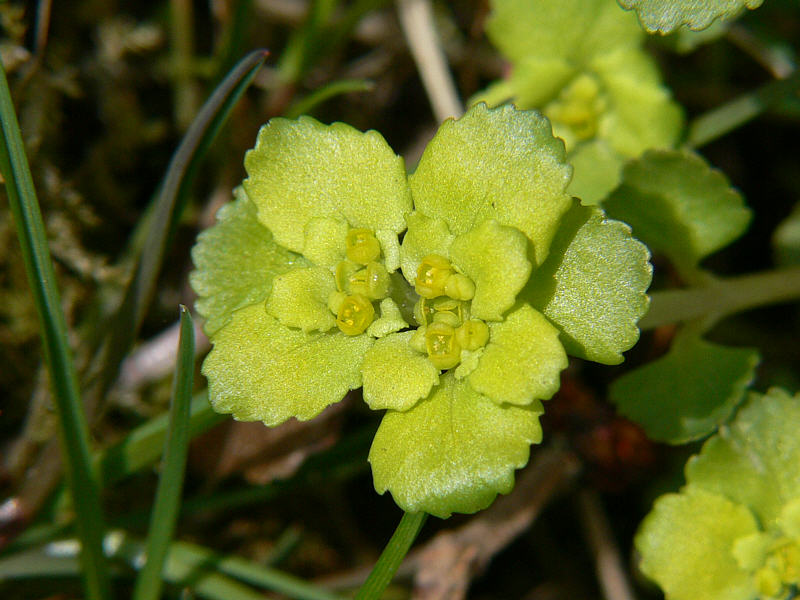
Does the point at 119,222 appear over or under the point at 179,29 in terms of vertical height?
under

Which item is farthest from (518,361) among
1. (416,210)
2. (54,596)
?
(54,596)

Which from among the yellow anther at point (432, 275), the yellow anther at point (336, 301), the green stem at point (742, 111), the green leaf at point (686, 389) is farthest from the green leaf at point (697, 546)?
the green stem at point (742, 111)

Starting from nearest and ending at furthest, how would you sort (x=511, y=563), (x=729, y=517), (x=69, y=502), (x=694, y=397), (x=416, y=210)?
(x=416, y=210)
(x=729, y=517)
(x=694, y=397)
(x=69, y=502)
(x=511, y=563)

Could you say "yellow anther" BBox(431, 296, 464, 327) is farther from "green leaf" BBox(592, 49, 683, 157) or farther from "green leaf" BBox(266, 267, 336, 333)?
"green leaf" BBox(592, 49, 683, 157)

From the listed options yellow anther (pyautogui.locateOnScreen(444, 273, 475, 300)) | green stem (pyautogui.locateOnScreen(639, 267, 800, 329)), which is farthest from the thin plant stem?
yellow anther (pyautogui.locateOnScreen(444, 273, 475, 300))

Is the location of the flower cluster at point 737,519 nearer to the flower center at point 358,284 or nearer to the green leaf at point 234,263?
the flower center at point 358,284

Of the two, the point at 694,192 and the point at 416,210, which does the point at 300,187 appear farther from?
the point at 694,192

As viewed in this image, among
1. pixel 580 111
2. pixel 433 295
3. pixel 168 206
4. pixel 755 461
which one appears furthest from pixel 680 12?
pixel 168 206
